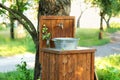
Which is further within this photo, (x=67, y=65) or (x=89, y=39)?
(x=89, y=39)

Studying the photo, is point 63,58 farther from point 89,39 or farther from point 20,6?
point 89,39

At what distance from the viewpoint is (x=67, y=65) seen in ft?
21.1

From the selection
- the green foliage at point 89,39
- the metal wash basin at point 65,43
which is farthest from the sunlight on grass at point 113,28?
the metal wash basin at point 65,43

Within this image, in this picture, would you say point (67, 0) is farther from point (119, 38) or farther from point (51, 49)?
point (119, 38)

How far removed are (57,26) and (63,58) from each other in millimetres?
876

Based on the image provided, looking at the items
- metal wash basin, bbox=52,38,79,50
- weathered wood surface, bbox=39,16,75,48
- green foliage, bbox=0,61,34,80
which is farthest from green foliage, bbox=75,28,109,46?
metal wash basin, bbox=52,38,79,50

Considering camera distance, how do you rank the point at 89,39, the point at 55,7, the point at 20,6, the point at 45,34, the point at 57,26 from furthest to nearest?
1. the point at 89,39
2. the point at 20,6
3. the point at 55,7
4. the point at 57,26
5. the point at 45,34

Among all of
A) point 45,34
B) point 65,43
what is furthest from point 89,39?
point 65,43

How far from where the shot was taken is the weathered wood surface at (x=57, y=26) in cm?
679

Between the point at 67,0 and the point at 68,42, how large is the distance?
1.50 metres

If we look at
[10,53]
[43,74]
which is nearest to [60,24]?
[43,74]

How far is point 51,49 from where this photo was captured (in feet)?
21.4

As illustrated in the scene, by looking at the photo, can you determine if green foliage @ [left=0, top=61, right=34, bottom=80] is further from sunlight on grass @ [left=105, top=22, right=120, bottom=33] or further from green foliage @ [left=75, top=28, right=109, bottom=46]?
sunlight on grass @ [left=105, top=22, right=120, bottom=33]

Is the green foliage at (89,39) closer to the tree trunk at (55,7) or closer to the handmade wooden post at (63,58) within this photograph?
the tree trunk at (55,7)
